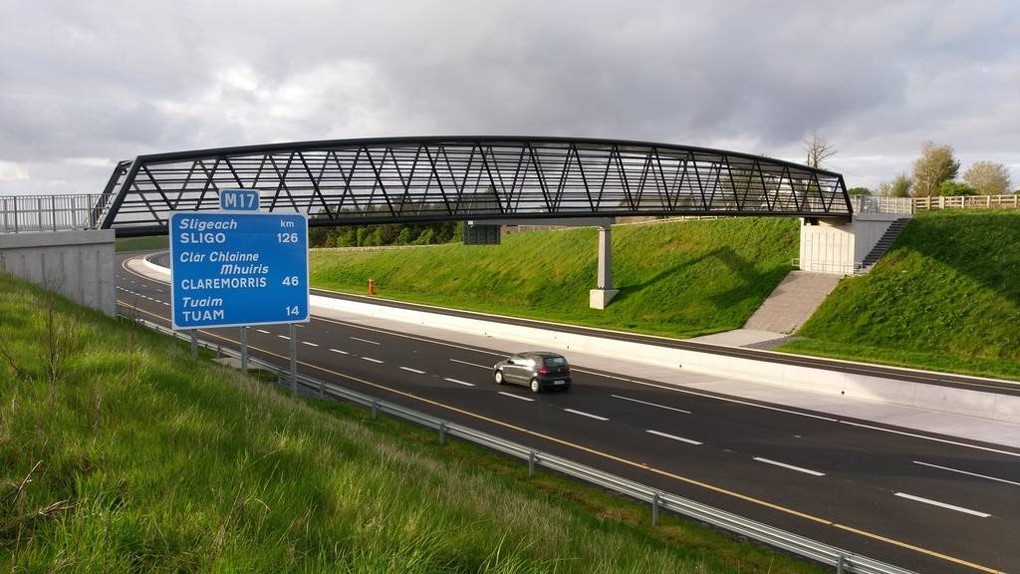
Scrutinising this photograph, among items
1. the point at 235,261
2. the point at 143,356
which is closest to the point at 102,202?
the point at 235,261

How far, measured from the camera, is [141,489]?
16.9 ft

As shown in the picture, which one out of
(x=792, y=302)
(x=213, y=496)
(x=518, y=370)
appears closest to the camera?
(x=213, y=496)

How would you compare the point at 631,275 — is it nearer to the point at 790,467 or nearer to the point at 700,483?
the point at 790,467

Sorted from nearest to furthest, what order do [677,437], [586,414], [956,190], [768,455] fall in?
[768,455]
[677,437]
[586,414]
[956,190]

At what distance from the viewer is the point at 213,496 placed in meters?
5.22

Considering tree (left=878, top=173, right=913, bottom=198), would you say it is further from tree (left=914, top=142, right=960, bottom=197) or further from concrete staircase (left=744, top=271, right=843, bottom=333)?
concrete staircase (left=744, top=271, right=843, bottom=333)

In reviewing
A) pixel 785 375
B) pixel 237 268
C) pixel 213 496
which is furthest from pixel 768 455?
pixel 213 496

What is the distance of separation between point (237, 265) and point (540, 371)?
1307 centimetres

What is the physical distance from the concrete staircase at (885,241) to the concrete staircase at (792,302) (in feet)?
9.19

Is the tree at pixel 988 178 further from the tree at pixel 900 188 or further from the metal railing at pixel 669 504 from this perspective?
the metal railing at pixel 669 504

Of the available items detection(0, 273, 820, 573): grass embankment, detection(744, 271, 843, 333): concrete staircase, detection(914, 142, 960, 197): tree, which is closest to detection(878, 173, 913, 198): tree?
detection(914, 142, 960, 197): tree

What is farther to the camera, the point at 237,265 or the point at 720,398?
the point at 720,398

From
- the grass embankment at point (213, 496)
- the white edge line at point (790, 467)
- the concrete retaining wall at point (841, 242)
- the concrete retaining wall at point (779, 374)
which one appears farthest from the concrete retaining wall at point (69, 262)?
the concrete retaining wall at point (841, 242)

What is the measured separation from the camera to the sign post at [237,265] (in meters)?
15.2
